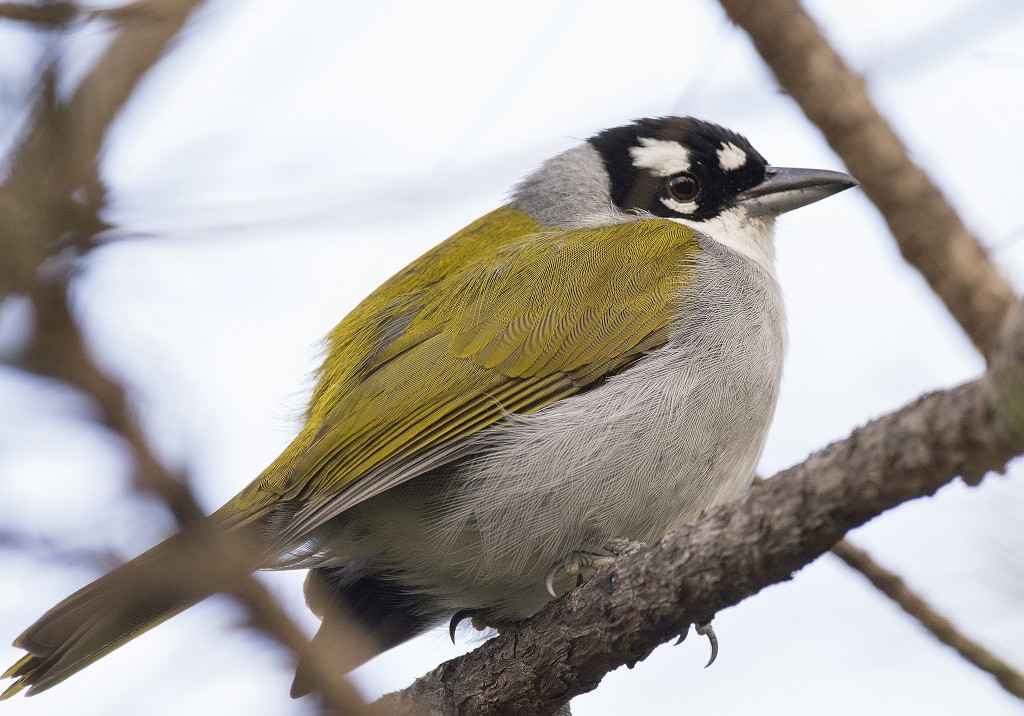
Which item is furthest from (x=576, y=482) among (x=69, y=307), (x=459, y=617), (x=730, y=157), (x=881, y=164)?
(x=69, y=307)

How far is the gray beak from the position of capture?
5469 millimetres

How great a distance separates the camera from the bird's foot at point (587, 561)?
4.30 meters

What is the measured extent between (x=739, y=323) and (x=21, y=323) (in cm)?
386

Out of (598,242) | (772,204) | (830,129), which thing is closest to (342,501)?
(598,242)

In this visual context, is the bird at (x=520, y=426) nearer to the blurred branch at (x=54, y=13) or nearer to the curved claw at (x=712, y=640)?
the curved claw at (x=712, y=640)

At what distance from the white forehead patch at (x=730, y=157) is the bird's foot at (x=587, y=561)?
2285 mm

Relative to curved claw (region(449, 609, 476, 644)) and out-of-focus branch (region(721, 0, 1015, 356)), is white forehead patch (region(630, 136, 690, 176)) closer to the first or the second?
out-of-focus branch (region(721, 0, 1015, 356))

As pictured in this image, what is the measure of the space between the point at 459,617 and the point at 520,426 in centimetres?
103

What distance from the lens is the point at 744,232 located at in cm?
560

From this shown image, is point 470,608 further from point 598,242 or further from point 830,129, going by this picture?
point 830,129

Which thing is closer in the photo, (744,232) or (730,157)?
(744,232)

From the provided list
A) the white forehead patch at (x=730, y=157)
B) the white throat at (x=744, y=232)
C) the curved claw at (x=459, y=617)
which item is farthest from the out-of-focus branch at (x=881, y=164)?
the curved claw at (x=459, y=617)

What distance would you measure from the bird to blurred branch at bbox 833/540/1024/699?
641mm

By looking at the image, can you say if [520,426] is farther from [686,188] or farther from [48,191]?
[48,191]
